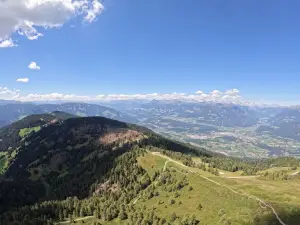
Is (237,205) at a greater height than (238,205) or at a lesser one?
lesser

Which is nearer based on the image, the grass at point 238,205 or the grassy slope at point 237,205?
the grassy slope at point 237,205

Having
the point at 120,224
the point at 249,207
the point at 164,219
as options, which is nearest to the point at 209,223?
the point at 249,207

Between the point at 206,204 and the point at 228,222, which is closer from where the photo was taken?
the point at 228,222

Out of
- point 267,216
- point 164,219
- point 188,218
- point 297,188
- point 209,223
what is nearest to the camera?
point 267,216

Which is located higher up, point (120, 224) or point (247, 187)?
point (247, 187)

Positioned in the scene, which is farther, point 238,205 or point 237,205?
point 237,205

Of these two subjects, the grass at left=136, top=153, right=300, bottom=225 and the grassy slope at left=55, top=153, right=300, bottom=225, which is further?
the grass at left=136, top=153, right=300, bottom=225

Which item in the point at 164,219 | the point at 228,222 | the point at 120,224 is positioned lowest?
the point at 120,224

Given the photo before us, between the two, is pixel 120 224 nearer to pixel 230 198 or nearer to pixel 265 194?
pixel 230 198

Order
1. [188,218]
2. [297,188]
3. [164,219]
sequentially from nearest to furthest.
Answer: [188,218] → [164,219] → [297,188]

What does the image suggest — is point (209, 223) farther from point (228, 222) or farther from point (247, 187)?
point (247, 187)
